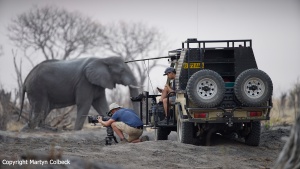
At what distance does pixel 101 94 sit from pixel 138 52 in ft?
70.8

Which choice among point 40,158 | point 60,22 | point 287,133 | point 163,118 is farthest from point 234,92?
point 60,22

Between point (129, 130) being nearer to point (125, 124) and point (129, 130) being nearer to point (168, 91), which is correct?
point (125, 124)

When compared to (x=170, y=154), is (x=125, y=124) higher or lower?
higher

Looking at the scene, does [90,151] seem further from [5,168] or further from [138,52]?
[138,52]

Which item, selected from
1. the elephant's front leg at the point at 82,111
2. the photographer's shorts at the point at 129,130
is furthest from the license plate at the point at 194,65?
the elephant's front leg at the point at 82,111

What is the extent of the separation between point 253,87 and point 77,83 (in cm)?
1437

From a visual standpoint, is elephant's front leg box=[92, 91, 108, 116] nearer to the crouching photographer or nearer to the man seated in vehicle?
the man seated in vehicle

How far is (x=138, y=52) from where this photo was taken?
164 feet

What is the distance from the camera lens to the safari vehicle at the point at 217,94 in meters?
14.9

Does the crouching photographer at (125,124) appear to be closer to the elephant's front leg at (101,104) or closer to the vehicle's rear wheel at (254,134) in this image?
the vehicle's rear wheel at (254,134)

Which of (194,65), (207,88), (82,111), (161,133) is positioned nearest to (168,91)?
(194,65)

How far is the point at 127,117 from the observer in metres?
16.4

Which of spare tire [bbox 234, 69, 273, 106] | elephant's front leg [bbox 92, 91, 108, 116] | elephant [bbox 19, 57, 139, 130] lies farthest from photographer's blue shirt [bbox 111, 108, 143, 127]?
elephant's front leg [bbox 92, 91, 108, 116]

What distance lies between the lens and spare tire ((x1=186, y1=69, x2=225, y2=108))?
14859 millimetres
